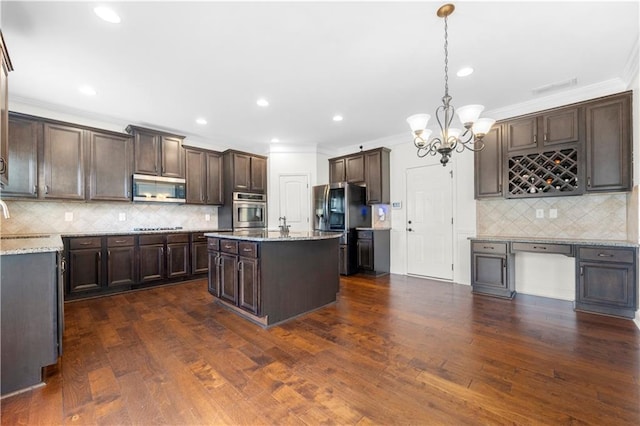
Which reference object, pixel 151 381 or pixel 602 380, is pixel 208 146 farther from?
pixel 602 380

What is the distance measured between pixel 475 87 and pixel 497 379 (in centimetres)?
309

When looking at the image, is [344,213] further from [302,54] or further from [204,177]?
[302,54]

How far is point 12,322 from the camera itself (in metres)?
1.73

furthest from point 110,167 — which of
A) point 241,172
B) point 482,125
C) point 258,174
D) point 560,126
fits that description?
point 560,126

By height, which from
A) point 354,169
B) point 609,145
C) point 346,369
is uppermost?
point 354,169

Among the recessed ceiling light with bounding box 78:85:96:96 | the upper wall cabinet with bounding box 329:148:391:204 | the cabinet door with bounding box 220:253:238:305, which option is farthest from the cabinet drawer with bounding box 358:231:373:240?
the recessed ceiling light with bounding box 78:85:96:96

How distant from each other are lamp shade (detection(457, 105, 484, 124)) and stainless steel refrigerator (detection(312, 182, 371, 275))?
9.74ft

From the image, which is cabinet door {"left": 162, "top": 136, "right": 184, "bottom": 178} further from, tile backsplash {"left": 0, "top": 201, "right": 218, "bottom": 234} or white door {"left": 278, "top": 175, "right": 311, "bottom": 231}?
white door {"left": 278, "top": 175, "right": 311, "bottom": 231}

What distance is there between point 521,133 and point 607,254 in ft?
5.65

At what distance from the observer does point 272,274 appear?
2785 mm

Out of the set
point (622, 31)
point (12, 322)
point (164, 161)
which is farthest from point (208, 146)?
point (622, 31)

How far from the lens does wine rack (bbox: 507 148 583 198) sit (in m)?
3.35

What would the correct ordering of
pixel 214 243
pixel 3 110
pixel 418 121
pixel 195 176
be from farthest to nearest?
1. pixel 195 176
2. pixel 214 243
3. pixel 418 121
4. pixel 3 110

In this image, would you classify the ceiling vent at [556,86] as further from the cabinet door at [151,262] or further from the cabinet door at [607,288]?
the cabinet door at [151,262]
